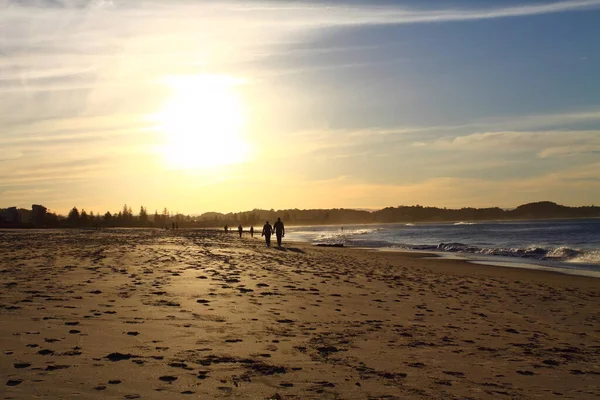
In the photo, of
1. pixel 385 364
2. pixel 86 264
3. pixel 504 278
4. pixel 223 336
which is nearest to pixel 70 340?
pixel 223 336

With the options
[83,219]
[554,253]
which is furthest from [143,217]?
[554,253]

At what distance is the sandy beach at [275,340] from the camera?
5.23m

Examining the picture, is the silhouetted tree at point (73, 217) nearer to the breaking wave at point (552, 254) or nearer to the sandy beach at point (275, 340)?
the breaking wave at point (552, 254)

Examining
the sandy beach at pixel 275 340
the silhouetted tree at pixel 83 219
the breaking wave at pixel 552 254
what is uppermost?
the silhouetted tree at pixel 83 219

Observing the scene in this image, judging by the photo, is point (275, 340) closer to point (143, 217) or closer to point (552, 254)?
point (552, 254)

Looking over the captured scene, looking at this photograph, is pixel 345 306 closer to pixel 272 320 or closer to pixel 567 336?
pixel 272 320

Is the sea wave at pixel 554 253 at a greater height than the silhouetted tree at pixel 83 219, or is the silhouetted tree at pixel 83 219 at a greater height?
the silhouetted tree at pixel 83 219

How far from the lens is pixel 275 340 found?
24.0 ft

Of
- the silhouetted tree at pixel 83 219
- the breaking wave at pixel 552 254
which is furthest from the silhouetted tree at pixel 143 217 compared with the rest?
the breaking wave at pixel 552 254

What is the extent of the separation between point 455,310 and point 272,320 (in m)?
4.97

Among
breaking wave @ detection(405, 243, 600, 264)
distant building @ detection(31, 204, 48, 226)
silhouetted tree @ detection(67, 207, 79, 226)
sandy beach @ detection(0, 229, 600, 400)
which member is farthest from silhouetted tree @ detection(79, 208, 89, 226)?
sandy beach @ detection(0, 229, 600, 400)

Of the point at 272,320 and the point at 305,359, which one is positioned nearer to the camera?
the point at 305,359

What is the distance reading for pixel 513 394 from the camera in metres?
5.59

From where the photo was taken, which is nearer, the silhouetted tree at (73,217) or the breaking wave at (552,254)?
the breaking wave at (552,254)
